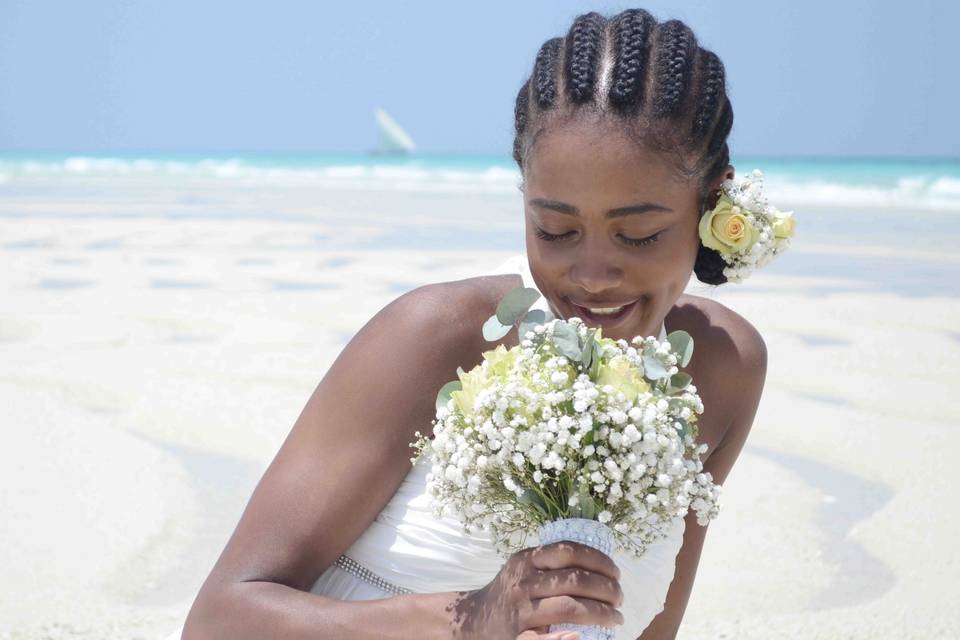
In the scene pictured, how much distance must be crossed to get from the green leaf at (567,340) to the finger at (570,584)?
0.39 meters

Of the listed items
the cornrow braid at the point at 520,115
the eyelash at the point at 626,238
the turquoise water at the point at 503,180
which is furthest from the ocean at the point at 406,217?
the eyelash at the point at 626,238

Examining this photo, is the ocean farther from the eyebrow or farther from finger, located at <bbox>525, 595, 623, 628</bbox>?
finger, located at <bbox>525, 595, 623, 628</bbox>

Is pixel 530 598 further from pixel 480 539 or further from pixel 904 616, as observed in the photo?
pixel 904 616

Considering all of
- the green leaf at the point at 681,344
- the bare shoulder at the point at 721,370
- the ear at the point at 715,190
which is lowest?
the bare shoulder at the point at 721,370

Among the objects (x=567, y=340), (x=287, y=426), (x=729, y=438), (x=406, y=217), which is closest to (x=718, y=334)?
(x=729, y=438)

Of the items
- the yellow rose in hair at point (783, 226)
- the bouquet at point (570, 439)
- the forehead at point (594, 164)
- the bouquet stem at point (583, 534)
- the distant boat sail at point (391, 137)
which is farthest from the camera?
the distant boat sail at point (391, 137)

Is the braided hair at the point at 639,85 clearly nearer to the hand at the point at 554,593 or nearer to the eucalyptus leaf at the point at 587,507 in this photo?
the eucalyptus leaf at the point at 587,507

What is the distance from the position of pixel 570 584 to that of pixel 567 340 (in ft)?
1.46

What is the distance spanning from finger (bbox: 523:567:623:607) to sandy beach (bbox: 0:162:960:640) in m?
1.59

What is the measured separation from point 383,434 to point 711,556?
10.0 ft

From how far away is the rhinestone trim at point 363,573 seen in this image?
2.86 m

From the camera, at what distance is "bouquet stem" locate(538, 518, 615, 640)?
2.26 m

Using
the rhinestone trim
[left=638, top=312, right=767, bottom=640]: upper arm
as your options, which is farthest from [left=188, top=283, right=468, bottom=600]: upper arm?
[left=638, top=312, right=767, bottom=640]: upper arm

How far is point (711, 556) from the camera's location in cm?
538
